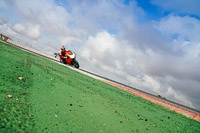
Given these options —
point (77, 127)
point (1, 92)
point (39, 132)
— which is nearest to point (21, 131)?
point (39, 132)

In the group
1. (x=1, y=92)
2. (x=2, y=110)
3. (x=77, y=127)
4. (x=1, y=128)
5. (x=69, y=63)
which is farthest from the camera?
(x=69, y=63)

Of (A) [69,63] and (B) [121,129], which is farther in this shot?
(A) [69,63]

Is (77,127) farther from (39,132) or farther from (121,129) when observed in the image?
(121,129)

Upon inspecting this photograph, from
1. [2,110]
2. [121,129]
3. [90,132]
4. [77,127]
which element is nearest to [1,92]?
[2,110]

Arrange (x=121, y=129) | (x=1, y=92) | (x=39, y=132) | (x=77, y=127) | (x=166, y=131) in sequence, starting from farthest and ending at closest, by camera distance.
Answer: (x=166, y=131), (x=121, y=129), (x=1, y=92), (x=77, y=127), (x=39, y=132)

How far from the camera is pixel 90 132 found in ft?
8.59

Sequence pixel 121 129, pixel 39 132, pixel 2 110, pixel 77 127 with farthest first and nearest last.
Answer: pixel 121 129, pixel 77 127, pixel 2 110, pixel 39 132

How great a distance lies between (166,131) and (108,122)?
7.71 feet

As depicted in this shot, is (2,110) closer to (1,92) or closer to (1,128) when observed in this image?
(1,128)

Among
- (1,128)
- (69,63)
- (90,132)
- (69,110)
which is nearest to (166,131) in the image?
(90,132)

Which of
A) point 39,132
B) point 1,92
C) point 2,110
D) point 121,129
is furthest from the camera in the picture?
point 121,129

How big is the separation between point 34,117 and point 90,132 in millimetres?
1145

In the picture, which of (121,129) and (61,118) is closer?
(61,118)

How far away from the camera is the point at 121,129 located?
3.20m
